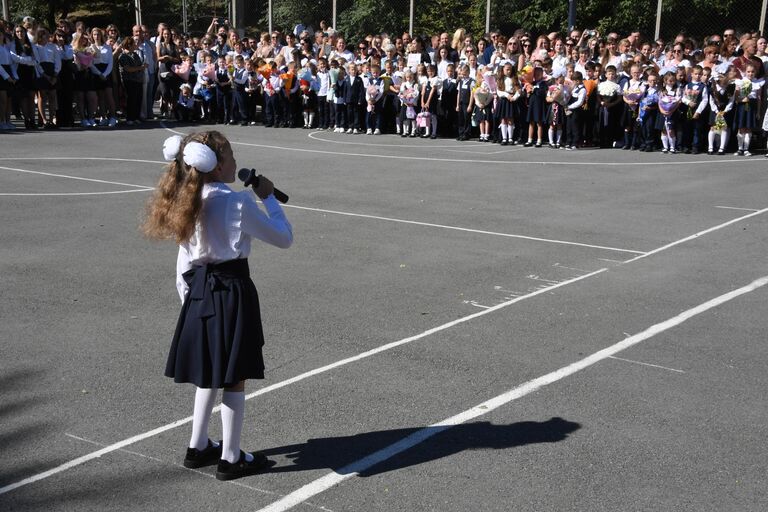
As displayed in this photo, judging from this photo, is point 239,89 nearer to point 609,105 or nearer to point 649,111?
point 609,105

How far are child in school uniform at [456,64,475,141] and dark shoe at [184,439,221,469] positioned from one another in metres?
18.9

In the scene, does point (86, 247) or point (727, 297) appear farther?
point (86, 247)

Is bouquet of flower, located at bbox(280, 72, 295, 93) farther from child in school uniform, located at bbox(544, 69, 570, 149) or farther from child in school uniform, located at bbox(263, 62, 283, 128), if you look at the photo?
child in school uniform, located at bbox(544, 69, 570, 149)

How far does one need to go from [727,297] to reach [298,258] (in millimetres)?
4413

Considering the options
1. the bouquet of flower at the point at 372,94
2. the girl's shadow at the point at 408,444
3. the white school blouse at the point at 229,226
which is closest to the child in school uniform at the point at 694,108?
the bouquet of flower at the point at 372,94

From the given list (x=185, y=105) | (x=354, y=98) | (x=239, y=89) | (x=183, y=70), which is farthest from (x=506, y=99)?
(x=183, y=70)

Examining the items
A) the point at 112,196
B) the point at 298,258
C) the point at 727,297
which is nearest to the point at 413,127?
the point at 112,196

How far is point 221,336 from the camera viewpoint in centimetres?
512

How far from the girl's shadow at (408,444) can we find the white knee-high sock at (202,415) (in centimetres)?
43

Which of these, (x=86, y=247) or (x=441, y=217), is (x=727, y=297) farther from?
(x=86, y=247)

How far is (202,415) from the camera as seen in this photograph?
531 cm

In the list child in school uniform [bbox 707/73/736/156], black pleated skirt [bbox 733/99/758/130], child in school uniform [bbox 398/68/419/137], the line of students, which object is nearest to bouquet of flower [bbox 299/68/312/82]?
the line of students

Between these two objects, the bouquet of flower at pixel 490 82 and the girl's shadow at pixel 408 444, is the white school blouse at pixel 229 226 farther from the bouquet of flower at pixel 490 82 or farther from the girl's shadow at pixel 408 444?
the bouquet of flower at pixel 490 82

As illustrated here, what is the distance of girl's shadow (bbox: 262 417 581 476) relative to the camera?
5523 mm
